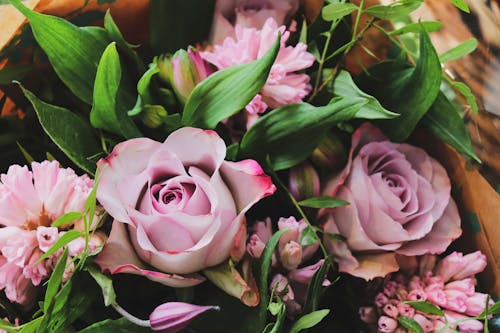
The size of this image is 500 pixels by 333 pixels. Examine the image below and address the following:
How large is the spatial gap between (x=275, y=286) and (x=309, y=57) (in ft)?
0.64

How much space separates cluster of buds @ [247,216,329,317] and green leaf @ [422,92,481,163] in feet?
0.47

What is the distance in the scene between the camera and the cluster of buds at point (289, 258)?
519mm

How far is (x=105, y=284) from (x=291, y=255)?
0.43ft

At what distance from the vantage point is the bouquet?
0.49 meters

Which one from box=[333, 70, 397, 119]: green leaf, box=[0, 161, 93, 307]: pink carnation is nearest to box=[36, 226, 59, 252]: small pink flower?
box=[0, 161, 93, 307]: pink carnation

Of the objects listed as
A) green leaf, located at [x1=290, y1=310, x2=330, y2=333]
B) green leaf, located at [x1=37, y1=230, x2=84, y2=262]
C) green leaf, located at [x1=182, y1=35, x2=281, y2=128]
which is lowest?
green leaf, located at [x1=290, y1=310, x2=330, y2=333]

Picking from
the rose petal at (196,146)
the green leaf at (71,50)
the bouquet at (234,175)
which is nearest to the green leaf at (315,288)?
the bouquet at (234,175)

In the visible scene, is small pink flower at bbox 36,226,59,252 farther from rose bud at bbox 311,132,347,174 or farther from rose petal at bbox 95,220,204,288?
rose bud at bbox 311,132,347,174

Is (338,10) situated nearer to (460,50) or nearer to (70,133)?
(460,50)

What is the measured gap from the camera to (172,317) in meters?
0.47

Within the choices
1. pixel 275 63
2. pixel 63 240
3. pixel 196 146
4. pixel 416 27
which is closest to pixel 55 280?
pixel 63 240

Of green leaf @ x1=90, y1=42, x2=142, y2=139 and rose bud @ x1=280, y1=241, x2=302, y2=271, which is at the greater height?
green leaf @ x1=90, y1=42, x2=142, y2=139

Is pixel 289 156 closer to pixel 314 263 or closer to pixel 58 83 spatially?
pixel 314 263

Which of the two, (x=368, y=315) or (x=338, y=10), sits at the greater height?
(x=338, y=10)
